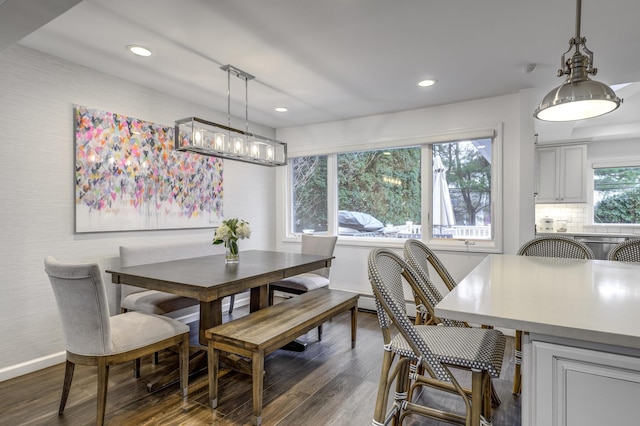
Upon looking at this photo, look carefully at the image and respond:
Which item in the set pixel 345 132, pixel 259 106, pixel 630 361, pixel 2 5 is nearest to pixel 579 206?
pixel 345 132

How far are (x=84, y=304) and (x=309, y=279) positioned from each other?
2.17 m

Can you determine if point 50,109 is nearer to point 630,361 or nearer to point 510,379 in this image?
point 630,361

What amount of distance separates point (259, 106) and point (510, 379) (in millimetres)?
3646

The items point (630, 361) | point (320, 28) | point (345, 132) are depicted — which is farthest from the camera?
point (345, 132)

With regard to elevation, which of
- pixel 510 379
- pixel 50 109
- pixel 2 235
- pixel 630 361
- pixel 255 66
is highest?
pixel 255 66

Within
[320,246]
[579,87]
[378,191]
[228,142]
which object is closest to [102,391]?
[228,142]

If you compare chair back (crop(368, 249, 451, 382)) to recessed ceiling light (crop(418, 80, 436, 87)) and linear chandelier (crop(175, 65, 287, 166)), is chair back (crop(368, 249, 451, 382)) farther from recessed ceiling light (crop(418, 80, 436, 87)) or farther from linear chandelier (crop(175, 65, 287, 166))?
recessed ceiling light (crop(418, 80, 436, 87))

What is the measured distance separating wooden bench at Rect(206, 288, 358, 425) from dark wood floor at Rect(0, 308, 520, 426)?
189mm

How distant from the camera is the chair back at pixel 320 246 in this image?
156 inches

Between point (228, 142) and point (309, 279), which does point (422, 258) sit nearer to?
point (309, 279)

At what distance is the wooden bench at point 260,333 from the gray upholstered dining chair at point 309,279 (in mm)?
628

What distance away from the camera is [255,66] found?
2.92 m

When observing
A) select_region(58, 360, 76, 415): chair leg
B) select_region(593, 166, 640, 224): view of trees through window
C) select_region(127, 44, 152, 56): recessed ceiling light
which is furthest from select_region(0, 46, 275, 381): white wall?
select_region(593, 166, 640, 224): view of trees through window

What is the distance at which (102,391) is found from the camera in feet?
6.13
